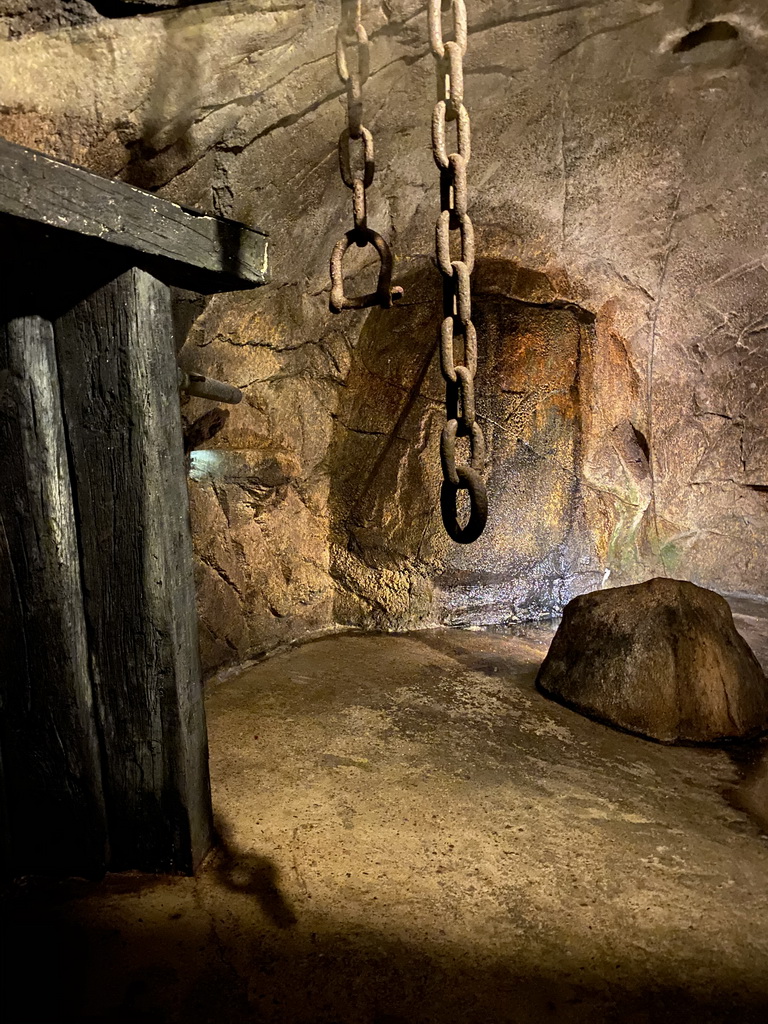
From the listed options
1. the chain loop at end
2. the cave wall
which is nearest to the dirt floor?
the chain loop at end

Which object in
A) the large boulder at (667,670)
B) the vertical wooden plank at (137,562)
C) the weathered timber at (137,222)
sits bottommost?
the large boulder at (667,670)

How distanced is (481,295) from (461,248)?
2983 millimetres

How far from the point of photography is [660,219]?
417 centimetres

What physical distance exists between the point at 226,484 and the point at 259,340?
83 cm

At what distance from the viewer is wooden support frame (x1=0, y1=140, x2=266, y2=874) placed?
1.86m

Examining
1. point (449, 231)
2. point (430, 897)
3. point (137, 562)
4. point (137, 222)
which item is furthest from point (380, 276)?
point (430, 897)

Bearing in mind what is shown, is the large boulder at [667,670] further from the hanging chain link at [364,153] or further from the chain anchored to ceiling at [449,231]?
the hanging chain link at [364,153]

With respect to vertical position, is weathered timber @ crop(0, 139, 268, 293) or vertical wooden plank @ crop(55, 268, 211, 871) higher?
weathered timber @ crop(0, 139, 268, 293)

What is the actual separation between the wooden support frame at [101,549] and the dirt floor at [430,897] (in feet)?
0.76

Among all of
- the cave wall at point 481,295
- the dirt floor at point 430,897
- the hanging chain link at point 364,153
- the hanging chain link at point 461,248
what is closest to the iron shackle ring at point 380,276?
the hanging chain link at point 364,153

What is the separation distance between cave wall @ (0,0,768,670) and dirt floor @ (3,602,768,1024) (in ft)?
4.71

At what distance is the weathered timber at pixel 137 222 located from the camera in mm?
1530

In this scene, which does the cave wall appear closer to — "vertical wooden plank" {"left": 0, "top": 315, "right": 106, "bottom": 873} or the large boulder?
"vertical wooden plank" {"left": 0, "top": 315, "right": 106, "bottom": 873}

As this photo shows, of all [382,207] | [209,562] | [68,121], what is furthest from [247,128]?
[209,562]
